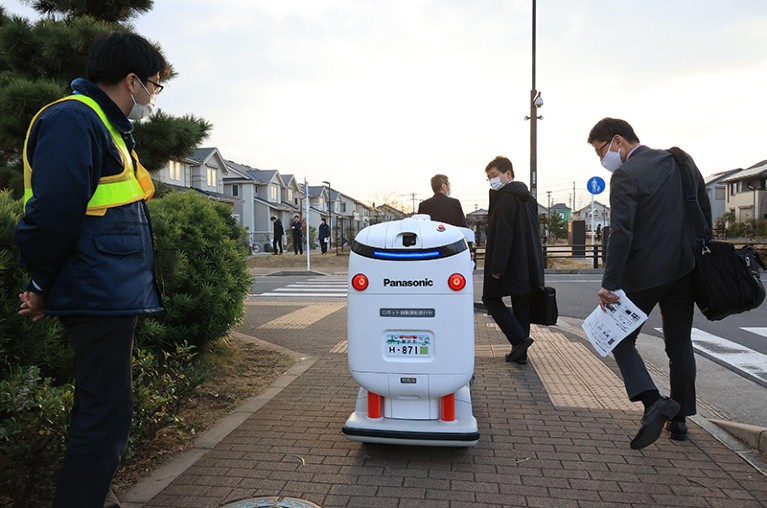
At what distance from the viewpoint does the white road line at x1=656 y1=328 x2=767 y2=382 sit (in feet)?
19.5

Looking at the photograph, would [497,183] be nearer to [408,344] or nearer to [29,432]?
[408,344]

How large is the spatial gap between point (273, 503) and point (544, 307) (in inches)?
144

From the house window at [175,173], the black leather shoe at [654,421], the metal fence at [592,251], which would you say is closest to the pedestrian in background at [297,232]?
the metal fence at [592,251]

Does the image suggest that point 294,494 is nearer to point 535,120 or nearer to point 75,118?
point 75,118

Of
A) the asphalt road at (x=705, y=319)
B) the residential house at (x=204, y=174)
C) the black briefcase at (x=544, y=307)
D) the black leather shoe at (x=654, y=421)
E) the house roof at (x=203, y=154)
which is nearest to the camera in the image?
the black leather shoe at (x=654, y=421)

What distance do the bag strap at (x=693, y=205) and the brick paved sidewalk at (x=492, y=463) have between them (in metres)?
1.30

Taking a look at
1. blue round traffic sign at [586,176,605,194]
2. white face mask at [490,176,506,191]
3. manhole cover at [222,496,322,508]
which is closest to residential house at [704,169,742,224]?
blue round traffic sign at [586,176,605,194]

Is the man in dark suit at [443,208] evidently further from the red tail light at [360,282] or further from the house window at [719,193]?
the house window at [719,193]

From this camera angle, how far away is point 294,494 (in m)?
2.87

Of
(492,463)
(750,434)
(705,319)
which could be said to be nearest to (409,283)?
(492,463)

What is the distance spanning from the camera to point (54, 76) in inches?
301

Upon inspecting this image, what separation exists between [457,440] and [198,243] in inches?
118

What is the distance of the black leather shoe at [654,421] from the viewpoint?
3266 mm

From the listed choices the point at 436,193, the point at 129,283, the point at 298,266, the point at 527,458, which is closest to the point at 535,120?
the point at 298,266
